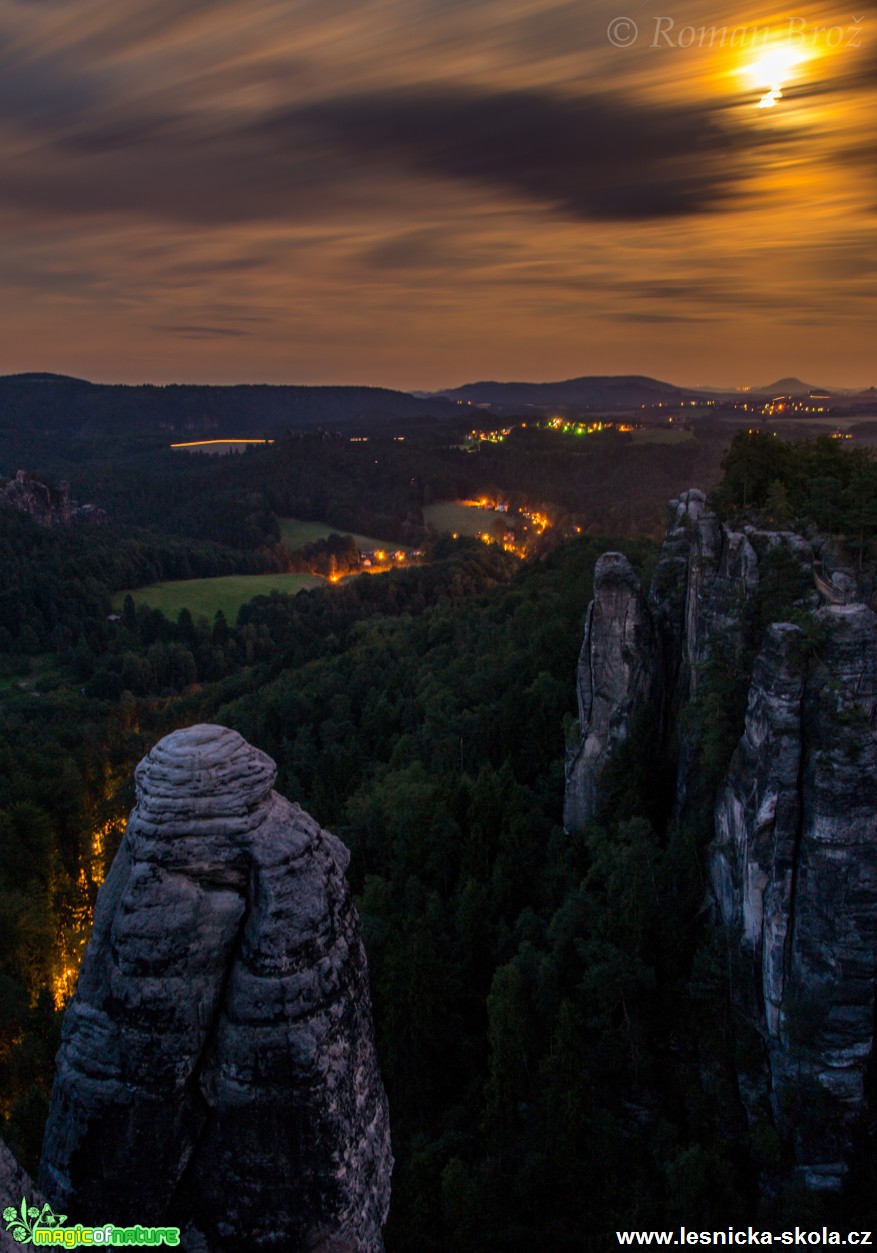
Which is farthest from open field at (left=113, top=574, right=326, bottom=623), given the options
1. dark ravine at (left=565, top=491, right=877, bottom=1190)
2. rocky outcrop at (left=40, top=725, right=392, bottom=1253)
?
rocky outcrop at (left=40, top=725, right=392, bottom=1253)

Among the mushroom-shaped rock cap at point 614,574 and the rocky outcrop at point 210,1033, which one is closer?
the rocky outcrop at point 210,1033

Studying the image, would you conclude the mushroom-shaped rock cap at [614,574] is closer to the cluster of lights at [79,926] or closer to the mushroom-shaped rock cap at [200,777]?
the cluster of lights at [79,926]

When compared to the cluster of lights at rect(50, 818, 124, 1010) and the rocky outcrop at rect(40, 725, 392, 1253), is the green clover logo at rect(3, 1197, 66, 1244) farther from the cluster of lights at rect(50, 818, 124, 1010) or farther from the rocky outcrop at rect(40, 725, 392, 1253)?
the cluster of lights at rect(50, 818, 124, 1010)

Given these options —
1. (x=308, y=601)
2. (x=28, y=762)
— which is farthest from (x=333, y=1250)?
(x=308, y=601)

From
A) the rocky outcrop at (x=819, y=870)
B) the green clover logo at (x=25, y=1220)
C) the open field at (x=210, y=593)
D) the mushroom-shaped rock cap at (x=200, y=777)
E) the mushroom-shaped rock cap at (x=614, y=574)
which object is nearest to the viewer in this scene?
the green clover logo at (x=25, y=1220)

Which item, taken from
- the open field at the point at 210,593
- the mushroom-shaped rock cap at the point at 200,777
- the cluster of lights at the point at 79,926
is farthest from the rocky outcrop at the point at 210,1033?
the open field at the point at 210,593

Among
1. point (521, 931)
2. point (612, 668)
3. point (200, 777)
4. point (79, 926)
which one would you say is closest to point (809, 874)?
point (521, 931)
